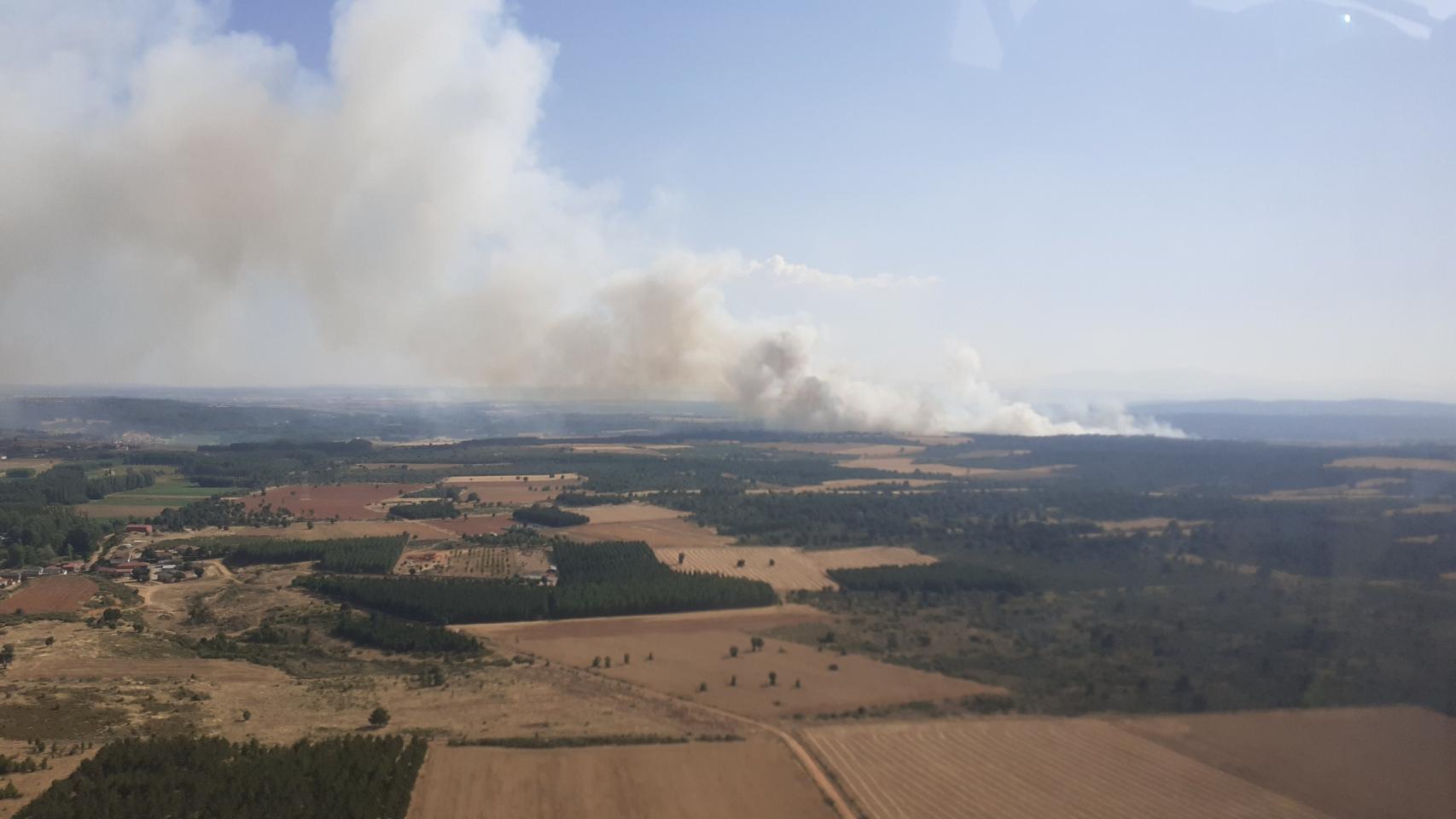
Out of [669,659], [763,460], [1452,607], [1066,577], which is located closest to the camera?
[669,659]

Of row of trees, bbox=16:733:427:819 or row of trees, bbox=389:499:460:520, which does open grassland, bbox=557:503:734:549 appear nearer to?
row of trees, bbox=389:499:460:520

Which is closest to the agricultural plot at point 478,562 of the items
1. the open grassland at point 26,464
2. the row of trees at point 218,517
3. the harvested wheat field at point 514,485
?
the row of trees at point 218,517

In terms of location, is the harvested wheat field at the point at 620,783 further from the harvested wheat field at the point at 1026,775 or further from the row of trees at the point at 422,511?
the row of trees at the point at 422,511

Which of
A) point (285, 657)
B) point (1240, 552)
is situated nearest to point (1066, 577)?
point (1240, 552)

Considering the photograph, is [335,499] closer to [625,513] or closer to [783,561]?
[625,513]

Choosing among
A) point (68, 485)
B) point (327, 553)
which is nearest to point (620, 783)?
point (327, 553)

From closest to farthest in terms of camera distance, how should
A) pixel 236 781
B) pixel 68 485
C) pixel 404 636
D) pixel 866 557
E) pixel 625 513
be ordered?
pixel 236 781 → pixel 404 636 → pixel 866 557 → pixel 625 513 → pixel 68 485

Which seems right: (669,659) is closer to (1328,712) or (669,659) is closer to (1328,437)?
(1328,712)
